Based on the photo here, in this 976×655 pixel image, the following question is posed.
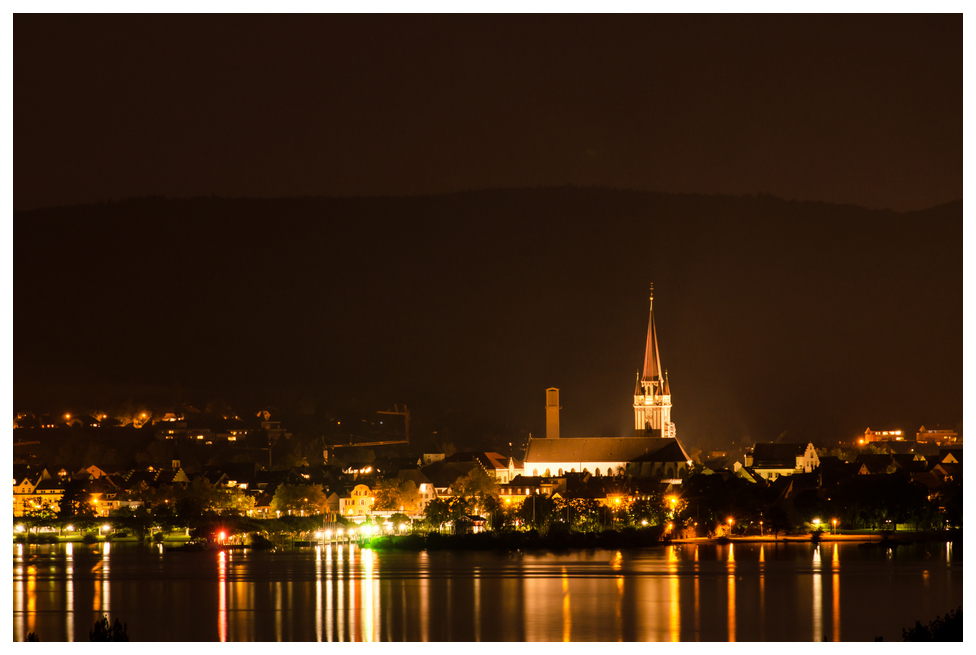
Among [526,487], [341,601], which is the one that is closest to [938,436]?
[526,487]

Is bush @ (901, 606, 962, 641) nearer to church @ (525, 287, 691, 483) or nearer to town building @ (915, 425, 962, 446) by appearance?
church @ (525, 287, 691, 483)

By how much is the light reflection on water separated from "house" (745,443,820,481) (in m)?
18.7

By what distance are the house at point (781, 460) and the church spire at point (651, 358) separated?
9391 millimetres

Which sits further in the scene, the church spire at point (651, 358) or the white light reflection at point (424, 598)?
the church spire at point (651, 358)

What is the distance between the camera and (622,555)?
24938mm

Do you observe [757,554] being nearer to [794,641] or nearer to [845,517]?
[845,517]

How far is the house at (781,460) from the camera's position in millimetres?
43938

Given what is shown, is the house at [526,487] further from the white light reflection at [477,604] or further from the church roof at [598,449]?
the white light reflection at [477,604]

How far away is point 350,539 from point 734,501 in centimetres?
863

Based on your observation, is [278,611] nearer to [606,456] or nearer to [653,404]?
[606,456]

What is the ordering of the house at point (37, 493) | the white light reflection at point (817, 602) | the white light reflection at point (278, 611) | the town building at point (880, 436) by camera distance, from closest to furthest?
Answer: the white light reflection at point (278, 611)
the white light reflection at point (817, 602)
the house at point (37, 493)
the town building at point (880, 436)

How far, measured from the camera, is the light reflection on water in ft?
48.7

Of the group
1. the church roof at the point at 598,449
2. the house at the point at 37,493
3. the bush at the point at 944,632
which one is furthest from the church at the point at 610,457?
the bush at the point at 944,632

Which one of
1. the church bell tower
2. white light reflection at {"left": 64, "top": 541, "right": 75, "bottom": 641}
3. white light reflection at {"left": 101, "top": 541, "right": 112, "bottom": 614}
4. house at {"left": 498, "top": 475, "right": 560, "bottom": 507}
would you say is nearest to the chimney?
the church bell tower
